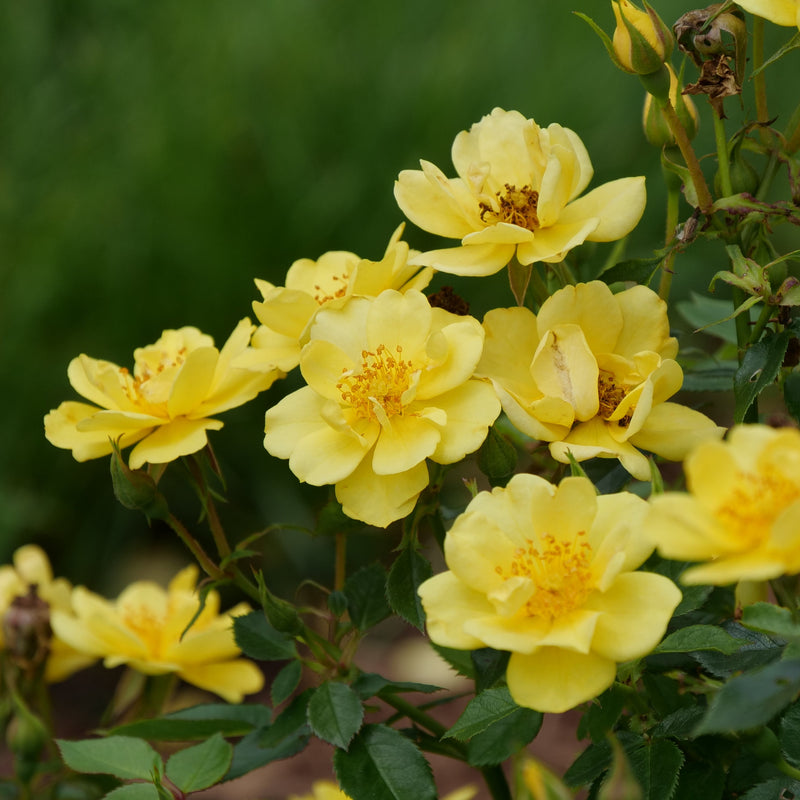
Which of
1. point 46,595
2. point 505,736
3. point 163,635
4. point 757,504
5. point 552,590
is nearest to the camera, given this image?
point 757,504

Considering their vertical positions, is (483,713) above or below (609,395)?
below

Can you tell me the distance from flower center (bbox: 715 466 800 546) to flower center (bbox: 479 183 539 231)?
11.3 inches

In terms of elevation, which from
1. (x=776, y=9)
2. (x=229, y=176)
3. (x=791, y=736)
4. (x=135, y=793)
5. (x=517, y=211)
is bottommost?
(x=229, y=176)

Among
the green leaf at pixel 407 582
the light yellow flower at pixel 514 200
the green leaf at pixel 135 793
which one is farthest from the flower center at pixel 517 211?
the green leaf at pixel 135 793

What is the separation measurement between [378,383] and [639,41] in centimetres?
26

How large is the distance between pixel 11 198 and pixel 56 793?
1.89 m

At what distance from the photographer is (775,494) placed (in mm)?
435

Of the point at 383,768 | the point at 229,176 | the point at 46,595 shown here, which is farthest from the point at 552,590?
the point at 229,176

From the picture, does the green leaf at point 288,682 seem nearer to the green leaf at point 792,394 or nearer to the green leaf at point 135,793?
the green leaf at point 135,793

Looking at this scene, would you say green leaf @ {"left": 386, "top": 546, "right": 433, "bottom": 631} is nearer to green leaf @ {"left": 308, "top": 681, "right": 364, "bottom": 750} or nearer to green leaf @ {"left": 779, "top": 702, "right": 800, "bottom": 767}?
green leaf @ {"left": 308, "top": 681, "right": 364, "bottom": 750}

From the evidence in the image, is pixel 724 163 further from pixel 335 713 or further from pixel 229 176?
pixel 229 176

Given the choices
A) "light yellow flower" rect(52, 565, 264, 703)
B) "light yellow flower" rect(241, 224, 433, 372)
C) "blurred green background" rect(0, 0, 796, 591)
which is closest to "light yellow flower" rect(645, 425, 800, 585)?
"light yellow flower" rect(241, 224, 433, 372)

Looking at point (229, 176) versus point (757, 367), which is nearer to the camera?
point (757, 367)

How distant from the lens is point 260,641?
0.79m
